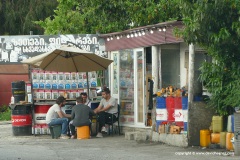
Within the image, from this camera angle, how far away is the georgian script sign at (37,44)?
2423 cm

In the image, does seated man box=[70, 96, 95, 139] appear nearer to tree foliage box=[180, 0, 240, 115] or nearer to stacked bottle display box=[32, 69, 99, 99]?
stacked bottle display box=[32, 69, 99, 99]

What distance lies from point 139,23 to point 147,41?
371 cm

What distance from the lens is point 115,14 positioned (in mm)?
24609

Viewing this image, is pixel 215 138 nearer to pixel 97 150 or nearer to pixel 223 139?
pixel 223 139

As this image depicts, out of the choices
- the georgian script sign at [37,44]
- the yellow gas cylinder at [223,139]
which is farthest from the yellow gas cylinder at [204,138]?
the georgian script sign at [37,44]

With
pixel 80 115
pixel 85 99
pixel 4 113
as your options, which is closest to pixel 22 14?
pixel 4 113

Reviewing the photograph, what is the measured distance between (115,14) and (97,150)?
8.64 meters

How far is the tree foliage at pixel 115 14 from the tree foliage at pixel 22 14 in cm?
1352

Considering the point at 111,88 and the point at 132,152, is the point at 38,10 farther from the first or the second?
the point at 132,152

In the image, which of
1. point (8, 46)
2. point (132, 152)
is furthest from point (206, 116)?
point (8, 46)

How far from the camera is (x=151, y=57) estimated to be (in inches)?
800

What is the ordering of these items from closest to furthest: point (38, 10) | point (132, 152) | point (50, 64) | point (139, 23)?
point (132, 152)
point (50, 64)
point (139, 23)
point (38, 10)

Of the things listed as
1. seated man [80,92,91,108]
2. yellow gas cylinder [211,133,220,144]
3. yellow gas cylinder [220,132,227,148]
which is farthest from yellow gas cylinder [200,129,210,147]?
seated man [80,92,91,108]

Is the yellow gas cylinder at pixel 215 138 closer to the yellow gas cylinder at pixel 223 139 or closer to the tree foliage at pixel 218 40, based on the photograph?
the yellow gas cylinder at pixel 223 139
